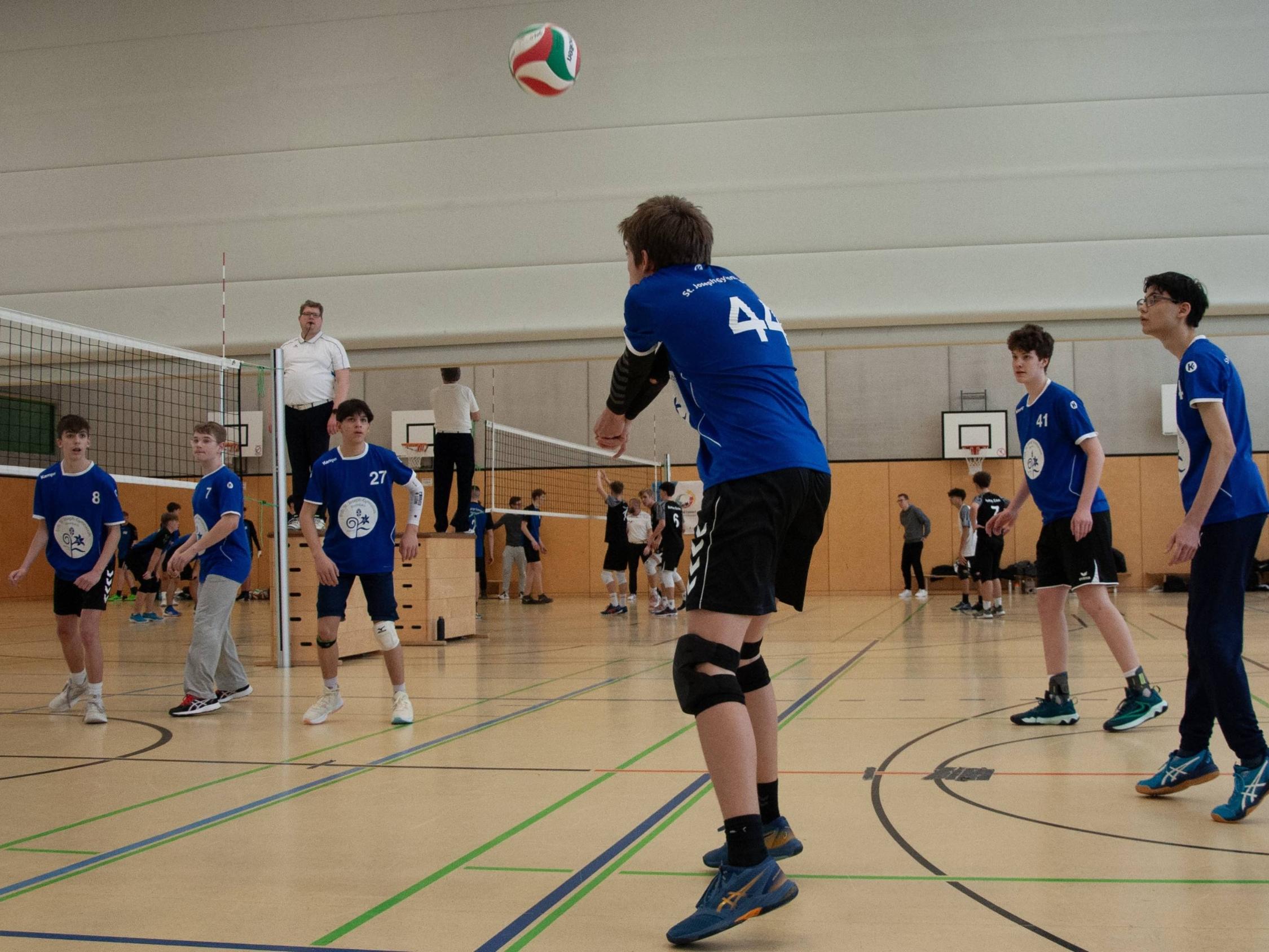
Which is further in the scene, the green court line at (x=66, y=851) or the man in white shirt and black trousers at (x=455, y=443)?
the man in white shirt and black trousers at (x=455, y=443)

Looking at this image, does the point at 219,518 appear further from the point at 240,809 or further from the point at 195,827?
the point at 195,827

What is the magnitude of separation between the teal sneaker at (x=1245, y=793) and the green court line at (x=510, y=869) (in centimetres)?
199

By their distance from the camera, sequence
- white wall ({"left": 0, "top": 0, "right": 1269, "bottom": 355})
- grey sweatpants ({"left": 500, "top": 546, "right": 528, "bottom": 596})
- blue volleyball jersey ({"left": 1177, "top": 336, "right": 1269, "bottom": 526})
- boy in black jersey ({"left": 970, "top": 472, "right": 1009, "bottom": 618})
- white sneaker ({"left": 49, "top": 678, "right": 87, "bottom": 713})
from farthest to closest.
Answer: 1. grey sweatpants ({"left": 500, "top": 546, "right": 528, "bottom": 596})
2. white wall ({"left": 0, "top": 0, "right": 1269, "bottom": 355})
3. boy in black jersey ({"left": 970, "top": 472, "right": 1009, "bottom": 618})
4. white sneaker ({"left": 49, "top": 678, "right": 87, "bottom": 713})
5. blue volleyball jersey ({"left": 1177, "top": 336, "right": 1269, "bottom": 526})

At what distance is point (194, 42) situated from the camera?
834 inches

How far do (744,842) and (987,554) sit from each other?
1184 centimetres

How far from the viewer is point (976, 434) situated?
20.0 meters

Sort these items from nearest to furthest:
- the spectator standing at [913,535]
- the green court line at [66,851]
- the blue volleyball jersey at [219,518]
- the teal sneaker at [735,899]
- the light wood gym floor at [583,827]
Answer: the teal sneaker at [735,899], the light wood gym floor at [583,827], the green court line at [66,851], the blue volleyball jersey at [219,518], the spectator standing at [913,535]

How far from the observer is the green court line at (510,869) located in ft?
9.39

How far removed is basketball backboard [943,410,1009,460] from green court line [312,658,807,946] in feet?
54.1

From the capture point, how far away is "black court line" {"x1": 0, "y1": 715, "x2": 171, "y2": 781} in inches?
170

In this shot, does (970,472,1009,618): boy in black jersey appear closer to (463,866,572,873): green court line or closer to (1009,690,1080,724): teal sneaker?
(1009,690,1080,724): teal sneaker

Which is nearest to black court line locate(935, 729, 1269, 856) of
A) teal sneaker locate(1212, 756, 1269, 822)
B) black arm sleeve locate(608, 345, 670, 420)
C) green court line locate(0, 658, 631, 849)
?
teal sneaker locate(1212, 756, 1269, 822)

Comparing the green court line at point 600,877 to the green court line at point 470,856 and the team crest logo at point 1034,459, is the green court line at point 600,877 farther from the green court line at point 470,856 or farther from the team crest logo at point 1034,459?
the team crest logo at point 1034,459

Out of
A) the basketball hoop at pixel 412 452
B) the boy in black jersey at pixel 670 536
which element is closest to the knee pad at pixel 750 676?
the boy in black jersey at pixel 670 536
